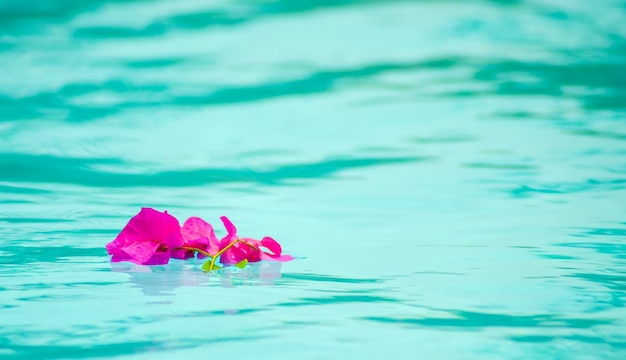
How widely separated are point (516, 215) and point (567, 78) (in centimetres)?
218

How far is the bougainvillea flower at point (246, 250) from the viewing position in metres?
1.57

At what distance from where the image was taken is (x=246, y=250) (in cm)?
160

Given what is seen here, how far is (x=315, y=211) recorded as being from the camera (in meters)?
2.42

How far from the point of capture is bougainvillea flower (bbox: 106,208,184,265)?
149cm

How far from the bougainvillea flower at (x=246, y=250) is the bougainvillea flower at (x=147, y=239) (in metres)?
0.11

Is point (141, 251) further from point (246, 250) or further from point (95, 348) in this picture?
point (95, 348)

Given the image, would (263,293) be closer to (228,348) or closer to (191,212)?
(228,348)

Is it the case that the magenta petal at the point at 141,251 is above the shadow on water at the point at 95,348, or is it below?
above

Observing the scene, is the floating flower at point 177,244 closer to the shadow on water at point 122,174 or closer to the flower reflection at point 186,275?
the flower reflection at point 186,275

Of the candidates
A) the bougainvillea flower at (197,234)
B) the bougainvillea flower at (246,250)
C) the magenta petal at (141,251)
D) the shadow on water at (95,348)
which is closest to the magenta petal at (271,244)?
the bougainvillea flower at (246,250)

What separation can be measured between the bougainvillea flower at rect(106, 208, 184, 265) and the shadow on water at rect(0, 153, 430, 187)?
4.15 ft

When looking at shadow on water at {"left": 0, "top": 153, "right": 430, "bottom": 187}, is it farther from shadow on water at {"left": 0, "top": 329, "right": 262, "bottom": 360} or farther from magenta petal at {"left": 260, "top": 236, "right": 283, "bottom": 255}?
shadow on water at {"left": 0, "top": 329, "right": 262, "bottom": 360}

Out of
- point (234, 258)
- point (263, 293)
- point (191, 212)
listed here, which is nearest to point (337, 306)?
point (263, 293)

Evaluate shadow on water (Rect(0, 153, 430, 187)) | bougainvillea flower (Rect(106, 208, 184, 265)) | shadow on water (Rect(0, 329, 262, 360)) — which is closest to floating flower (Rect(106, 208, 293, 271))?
bougainvillea flower (Rect(106, 208, 184, 265))
